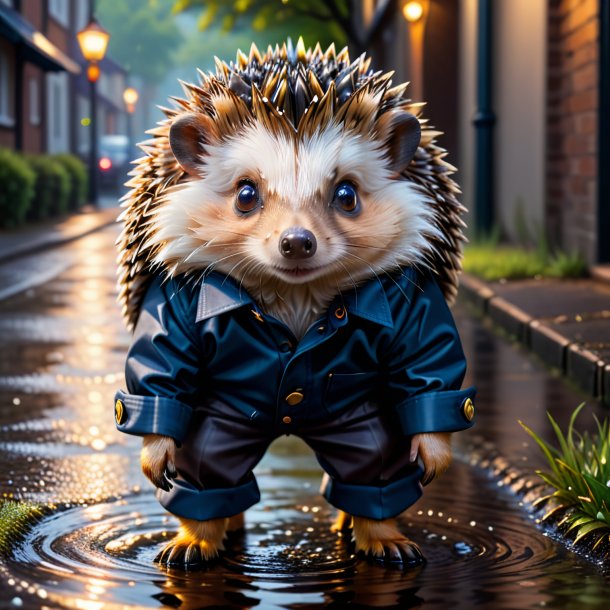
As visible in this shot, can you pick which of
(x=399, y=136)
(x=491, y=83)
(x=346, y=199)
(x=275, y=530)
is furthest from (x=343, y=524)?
(x=491, y=83)

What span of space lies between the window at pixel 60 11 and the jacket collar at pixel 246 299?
111 ft

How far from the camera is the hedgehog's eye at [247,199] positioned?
362cm

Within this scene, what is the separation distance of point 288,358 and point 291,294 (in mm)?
182

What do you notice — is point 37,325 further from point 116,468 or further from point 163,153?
point 163,153

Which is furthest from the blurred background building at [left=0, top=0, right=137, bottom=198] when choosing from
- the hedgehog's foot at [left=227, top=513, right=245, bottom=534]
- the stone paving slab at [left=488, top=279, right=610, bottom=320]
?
the hedgehog's foot at [left=227, top=513, right=245, bottom=534]

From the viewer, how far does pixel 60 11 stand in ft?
125

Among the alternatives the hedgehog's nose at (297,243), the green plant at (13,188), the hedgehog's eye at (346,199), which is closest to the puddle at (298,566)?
the hedgehog's nose at (297,243)

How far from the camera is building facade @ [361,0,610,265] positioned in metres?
12.4

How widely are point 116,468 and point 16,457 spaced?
44 centimetres

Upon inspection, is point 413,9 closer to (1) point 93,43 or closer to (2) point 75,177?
(1) point 93,43

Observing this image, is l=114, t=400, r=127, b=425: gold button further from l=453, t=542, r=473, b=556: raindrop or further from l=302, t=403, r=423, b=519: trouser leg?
l=453, t=542, r=473, b=556: raindrop

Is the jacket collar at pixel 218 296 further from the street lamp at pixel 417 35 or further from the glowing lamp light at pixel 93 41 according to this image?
the glowing lamp light at pixel 93 41

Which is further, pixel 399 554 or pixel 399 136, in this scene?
pixel 399 554

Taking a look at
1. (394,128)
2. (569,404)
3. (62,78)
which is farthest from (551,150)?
(62,78)
